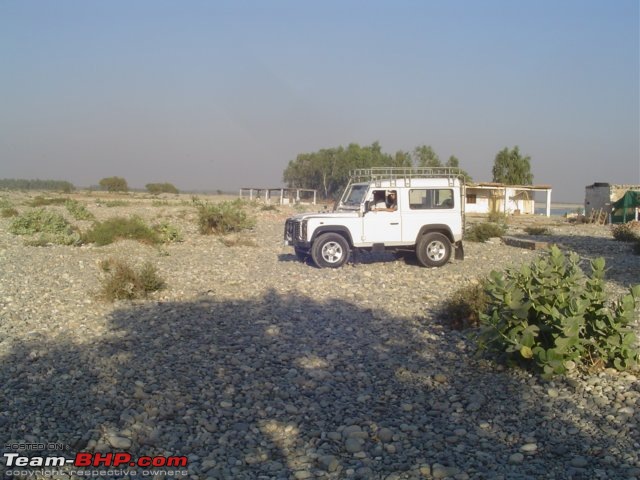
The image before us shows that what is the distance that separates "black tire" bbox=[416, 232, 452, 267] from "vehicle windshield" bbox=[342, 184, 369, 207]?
1.78 metres

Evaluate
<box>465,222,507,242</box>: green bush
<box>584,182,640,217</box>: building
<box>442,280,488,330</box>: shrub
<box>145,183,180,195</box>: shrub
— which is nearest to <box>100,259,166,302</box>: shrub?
<box>442,280,488,330</box>: shrub

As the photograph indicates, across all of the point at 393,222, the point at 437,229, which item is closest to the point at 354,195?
the point at 393,222

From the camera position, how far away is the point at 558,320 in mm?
6277

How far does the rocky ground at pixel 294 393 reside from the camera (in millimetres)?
4738

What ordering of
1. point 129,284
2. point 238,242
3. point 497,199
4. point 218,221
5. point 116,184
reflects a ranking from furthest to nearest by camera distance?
point 116,184, point 497,199, point 218,221, point 238,242, point 129,284

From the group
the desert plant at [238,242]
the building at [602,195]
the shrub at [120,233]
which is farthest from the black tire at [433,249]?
the building at [602,195]

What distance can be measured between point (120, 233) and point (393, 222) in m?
10.5

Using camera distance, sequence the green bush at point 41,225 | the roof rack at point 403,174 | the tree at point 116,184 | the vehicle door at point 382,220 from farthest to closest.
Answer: the tree at point 116,184 < the green bush at point 41,225 < the roof rack at point 403,174 < the vehicle door at point 382,220

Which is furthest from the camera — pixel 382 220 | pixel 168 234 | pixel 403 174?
pixel 168 234

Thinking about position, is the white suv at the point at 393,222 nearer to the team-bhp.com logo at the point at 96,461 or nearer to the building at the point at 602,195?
the team-bhp.com logo at the point at 96,461

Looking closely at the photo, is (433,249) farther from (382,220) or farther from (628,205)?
(628,205)

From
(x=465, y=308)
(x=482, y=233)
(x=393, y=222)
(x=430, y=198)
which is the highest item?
(x=430, y=198)

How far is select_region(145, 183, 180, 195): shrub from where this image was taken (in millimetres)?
107688

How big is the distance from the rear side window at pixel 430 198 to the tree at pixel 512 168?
49.0m
